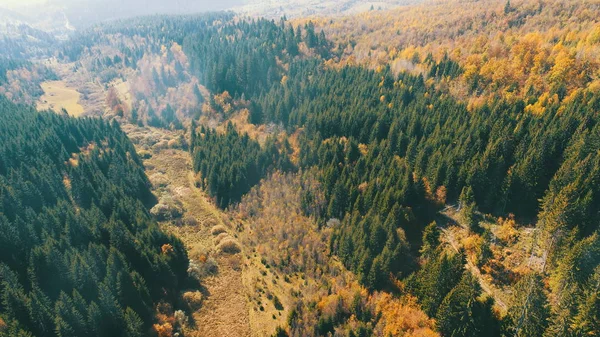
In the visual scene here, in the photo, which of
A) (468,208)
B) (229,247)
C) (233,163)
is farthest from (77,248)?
(468,208)

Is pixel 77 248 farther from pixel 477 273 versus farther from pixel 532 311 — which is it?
pixel 532 311

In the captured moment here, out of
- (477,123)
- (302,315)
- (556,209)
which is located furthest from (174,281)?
(477,123)

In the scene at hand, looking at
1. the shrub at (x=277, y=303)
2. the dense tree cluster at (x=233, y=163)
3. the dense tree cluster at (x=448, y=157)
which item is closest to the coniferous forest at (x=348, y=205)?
the dense tree cluster at (x=448, y=157)

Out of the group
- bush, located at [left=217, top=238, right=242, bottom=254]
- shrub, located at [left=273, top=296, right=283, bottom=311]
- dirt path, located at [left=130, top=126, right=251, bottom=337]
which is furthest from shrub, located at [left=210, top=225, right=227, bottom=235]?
shrub, located at [left=273, top=296, right=283, bottom=311]

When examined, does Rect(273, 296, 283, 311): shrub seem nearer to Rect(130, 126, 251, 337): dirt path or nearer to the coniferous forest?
the coniferous forest

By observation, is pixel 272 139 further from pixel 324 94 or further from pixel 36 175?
pixel 36 175

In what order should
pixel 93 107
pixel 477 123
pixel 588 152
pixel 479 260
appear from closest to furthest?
pixel 479 260 → pixel 588 152 → pixel 477 123 → pixel 93 107
